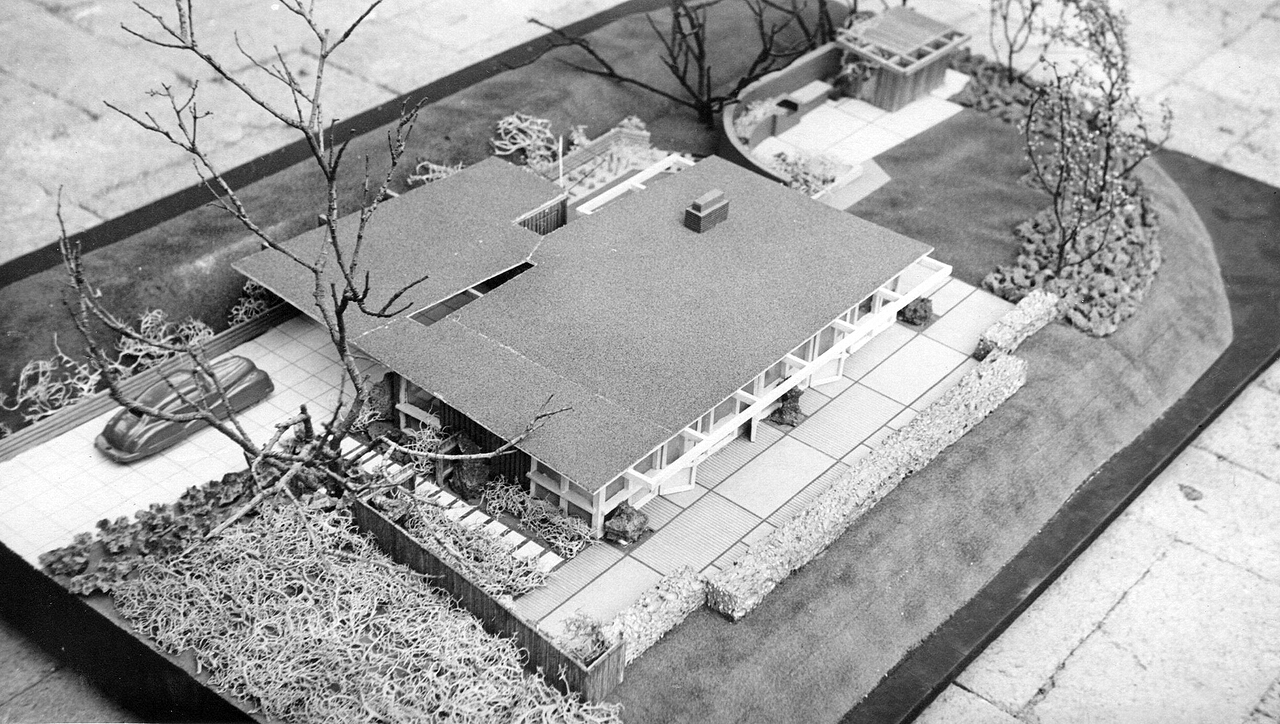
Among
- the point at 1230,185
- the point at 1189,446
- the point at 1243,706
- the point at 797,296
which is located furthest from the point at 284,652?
the point at 1230,185

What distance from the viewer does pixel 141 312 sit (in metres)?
27.6

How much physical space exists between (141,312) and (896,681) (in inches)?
643

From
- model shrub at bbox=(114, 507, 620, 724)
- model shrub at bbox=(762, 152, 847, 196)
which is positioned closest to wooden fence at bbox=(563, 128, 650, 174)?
model shrub at bbox=(762, 152, 847, 196)

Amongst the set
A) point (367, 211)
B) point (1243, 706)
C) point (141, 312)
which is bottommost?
point (1243, 706)

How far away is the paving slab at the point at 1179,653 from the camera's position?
22.6 metres

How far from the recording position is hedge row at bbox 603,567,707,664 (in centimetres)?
2116

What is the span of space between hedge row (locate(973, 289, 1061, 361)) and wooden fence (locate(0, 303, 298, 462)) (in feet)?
47.6

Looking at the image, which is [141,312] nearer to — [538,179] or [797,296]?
[538,179]

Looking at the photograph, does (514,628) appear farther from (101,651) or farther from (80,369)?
(80,369)

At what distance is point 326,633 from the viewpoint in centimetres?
1969

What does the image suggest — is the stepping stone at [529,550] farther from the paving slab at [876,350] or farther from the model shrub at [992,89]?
the model shrub at [992,89]

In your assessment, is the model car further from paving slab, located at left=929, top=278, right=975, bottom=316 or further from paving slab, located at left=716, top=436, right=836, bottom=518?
paving slab, located at left=929, top=278, right=975, bottom=316

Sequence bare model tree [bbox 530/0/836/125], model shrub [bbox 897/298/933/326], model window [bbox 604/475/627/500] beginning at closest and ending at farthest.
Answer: model window [bbox 604/475/627/500] < model shrub [bbox 897/298/933/326] < bare model tree [bbox 530/0/836/125]

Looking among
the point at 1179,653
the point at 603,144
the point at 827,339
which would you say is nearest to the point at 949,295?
the point at 827,339
